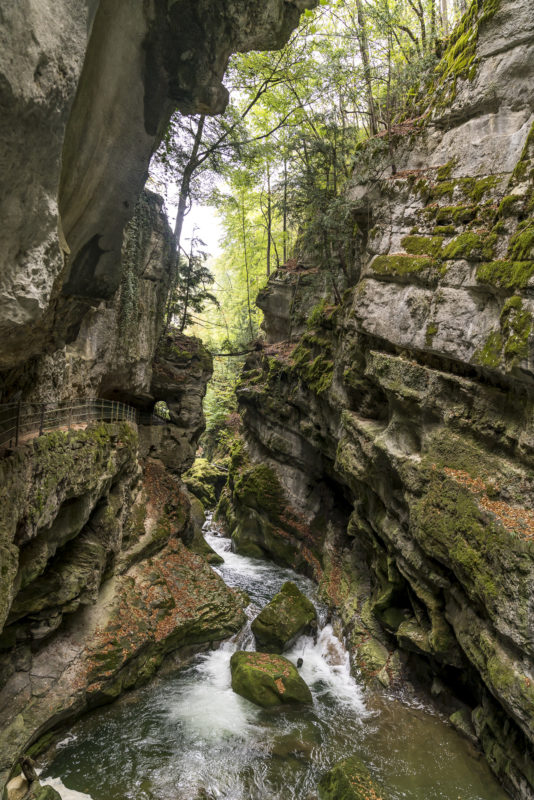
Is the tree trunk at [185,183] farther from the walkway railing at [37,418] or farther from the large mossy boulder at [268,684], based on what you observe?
the large mossy boulder at [268,684]

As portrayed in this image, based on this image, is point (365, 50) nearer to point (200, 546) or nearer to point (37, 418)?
point (37, 418)

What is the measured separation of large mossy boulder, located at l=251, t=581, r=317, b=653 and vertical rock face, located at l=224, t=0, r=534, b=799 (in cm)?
158

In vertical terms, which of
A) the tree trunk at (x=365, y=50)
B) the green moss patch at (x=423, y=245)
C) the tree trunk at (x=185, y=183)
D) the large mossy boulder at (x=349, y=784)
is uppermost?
the tree trunk at (x=365, y=50)

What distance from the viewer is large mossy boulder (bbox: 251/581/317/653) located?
13.2 m

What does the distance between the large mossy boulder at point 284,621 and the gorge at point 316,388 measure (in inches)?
37.0

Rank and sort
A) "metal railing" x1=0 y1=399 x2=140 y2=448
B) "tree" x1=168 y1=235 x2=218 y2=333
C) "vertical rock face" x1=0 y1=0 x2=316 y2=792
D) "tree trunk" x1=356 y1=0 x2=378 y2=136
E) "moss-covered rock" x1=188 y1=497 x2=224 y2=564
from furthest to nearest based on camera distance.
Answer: "tree" x1=168 y1=235 x2=218 y2=333, "moss-covered rock" x1=188 y1=497 x2=224 y2=564, "tree trunk" x1=356 y1=0 x2=378 y2=136, "metal railing" x1=0 y1=399 x2=140 y2=448, "vertical rock face" x1=0 y1=0 x2=316 y2=792

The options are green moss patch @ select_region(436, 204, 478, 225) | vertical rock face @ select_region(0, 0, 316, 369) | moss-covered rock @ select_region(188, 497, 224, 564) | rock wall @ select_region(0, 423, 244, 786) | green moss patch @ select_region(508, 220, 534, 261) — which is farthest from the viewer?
moss-covered rock @ select_region(188, 497, 224, 564)

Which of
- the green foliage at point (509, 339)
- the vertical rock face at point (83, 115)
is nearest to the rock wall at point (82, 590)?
the vertical rock face at point (83, 115)

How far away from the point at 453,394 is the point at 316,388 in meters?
9.02

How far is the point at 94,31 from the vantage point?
18.5ft

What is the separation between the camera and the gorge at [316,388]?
6023mm

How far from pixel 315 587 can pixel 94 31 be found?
19408 millimetres

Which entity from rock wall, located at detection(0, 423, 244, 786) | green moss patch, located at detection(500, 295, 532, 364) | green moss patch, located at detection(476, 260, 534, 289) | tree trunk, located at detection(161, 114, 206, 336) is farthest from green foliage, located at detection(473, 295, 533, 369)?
tree trunk, located at detection(161, 114, 206, 336)

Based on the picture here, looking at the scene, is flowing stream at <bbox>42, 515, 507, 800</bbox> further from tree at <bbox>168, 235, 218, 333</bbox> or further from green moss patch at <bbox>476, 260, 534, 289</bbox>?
tree at <bbox>168, 235, 218, 333</bbox>
